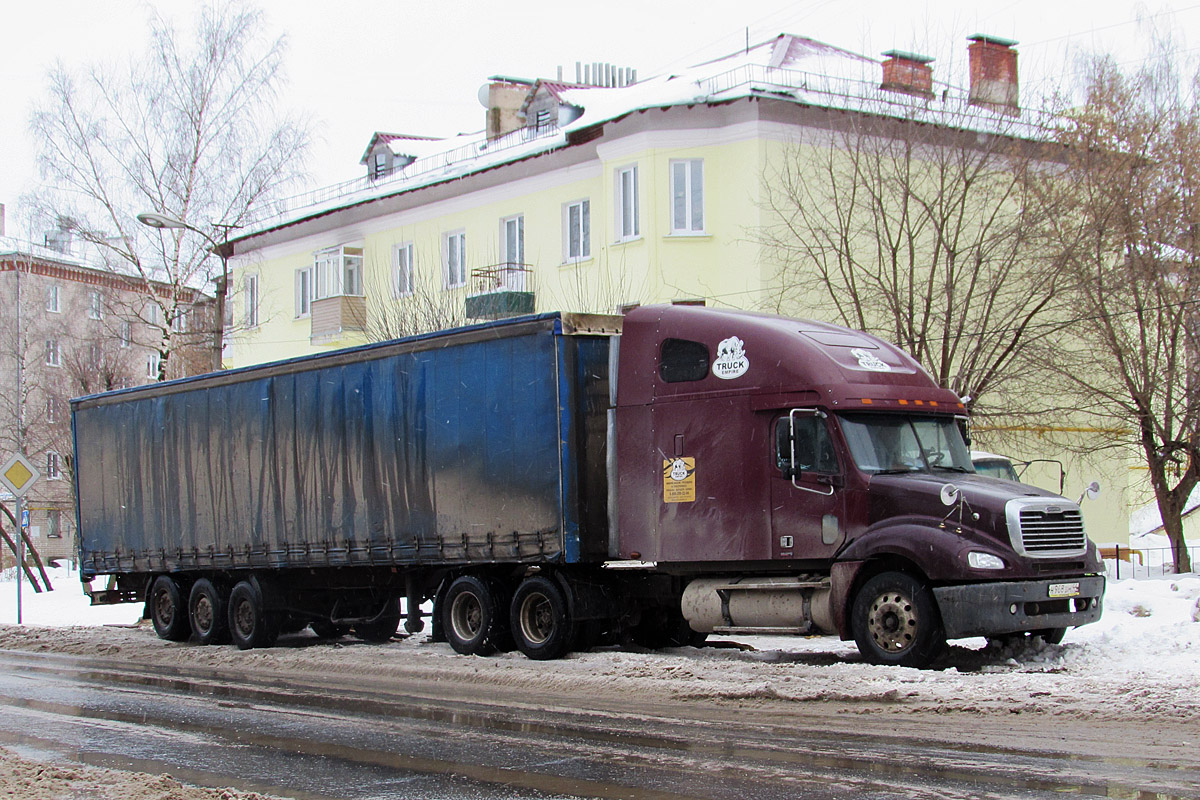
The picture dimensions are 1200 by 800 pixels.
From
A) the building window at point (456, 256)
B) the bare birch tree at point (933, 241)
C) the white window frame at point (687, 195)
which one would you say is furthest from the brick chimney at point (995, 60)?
the building window at point (456, 256)

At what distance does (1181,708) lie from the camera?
9555 mm

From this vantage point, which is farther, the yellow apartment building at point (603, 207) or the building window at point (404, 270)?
the building window at point (404, 270)

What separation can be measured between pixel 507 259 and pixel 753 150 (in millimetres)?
7549

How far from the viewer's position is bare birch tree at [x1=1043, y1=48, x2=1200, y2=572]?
82.3 ft

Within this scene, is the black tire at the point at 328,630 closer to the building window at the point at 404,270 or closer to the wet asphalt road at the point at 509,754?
the wet asphalt road at the point at 509,754

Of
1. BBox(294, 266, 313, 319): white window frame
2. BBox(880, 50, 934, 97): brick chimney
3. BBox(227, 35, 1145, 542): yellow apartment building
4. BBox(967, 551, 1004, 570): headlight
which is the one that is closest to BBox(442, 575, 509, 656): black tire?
BBox(967, 551, 1004, 570): headlight

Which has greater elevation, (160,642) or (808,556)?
→ (808,556)

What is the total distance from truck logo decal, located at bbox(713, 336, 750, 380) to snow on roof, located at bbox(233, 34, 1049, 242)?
471 inches

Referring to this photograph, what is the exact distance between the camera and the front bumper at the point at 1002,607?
11.6m

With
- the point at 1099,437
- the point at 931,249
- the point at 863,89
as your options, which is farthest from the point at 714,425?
the point at 1099,437

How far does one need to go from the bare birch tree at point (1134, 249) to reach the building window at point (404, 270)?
14819 millimetres

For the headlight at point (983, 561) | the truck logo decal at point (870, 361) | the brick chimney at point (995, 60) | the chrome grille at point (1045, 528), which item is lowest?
the headlight at point (983, 561)

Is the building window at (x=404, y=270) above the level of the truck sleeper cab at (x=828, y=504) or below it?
above

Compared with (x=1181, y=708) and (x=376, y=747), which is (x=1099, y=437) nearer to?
(x=1181, y=708)
